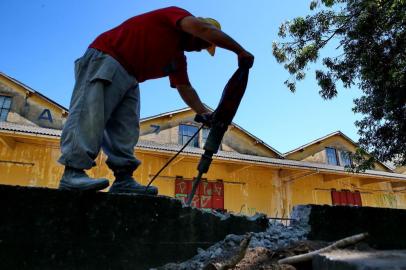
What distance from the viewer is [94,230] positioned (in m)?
1.95

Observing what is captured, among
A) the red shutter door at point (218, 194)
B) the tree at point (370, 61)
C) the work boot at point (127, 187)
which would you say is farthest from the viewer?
the red shutter door at point (218, 194)

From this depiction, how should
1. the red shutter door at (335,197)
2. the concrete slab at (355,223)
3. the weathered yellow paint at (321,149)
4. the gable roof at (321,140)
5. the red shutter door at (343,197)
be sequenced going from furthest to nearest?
the weathered yellow paint at (321,149) → the gable roof at (321,140) → the red shutter door at (343,197) → the red shutter door at (335,197) → the concrete slab at (355,223)

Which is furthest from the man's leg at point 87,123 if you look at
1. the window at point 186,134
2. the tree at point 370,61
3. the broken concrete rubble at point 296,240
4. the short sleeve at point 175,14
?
the window at point 186,134

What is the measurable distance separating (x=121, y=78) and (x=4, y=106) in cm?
→ 1232

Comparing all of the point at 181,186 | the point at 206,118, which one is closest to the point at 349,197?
the point at 181,186

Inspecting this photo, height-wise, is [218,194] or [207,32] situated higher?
[207,32]

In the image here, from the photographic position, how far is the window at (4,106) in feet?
40.5

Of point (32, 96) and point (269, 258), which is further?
point (32, 96)

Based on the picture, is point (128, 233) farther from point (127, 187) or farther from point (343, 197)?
point (343, 197)

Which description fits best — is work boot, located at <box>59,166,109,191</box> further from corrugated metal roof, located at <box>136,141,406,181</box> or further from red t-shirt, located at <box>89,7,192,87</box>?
corrugated metal roof, located at <box>136,141,406,181</box>

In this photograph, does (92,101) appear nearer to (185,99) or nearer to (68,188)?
(68,188)

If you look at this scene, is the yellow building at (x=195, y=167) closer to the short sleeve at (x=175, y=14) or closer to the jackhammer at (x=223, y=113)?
the jackhammer at (x=223, y=113)

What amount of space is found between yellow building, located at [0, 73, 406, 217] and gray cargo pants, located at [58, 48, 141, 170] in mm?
8861

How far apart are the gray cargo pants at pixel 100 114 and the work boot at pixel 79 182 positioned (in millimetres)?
44
